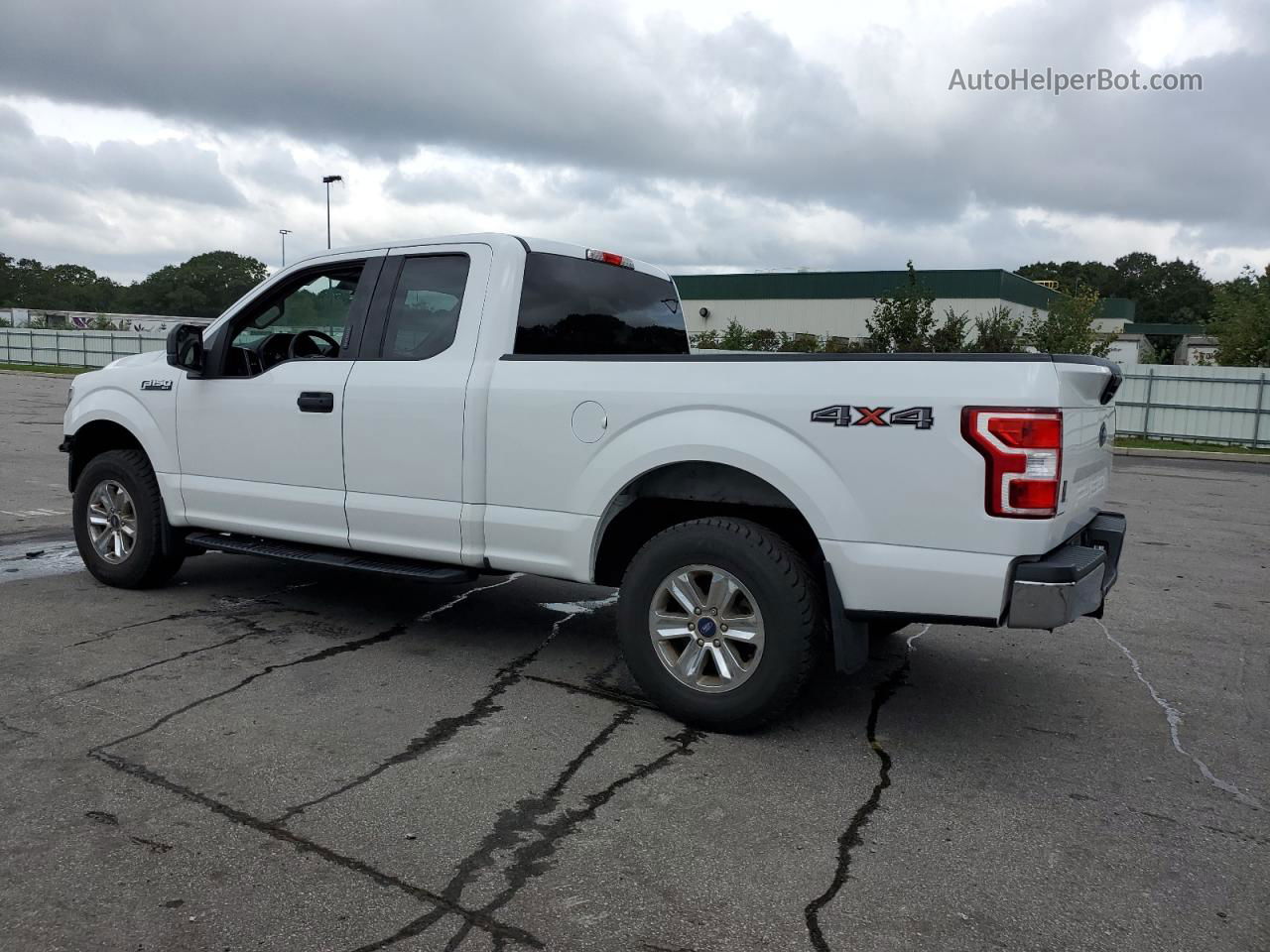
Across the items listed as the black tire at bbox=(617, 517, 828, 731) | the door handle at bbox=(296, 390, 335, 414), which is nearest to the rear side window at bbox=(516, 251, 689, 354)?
the door handle at bbox=(296, 390, 335, 414)

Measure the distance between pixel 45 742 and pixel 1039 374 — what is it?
3865 millimetres

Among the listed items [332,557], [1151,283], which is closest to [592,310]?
[332,557]

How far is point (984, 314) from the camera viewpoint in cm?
4816

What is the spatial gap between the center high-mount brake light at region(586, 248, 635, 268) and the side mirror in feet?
7.16

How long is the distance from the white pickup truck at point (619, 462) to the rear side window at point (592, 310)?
0.02 metres

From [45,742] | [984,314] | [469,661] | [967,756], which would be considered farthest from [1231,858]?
[984,314]

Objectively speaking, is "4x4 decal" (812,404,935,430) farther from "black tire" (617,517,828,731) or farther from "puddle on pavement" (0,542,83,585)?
"puddle on pavement" (0,542,83,585)

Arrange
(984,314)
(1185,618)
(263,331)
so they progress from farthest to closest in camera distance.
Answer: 1. (984,314)
2. (1185,618)
3. (263,331)

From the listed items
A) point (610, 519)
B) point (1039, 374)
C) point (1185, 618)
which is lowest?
point (1185, 618)

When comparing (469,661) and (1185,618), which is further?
(1185,618)

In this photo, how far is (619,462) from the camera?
4.32 meters

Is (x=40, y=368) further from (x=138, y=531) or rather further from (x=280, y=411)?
(x=280, y=411)

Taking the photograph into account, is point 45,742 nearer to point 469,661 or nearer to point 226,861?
point 226,861

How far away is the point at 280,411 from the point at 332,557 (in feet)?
2.75
